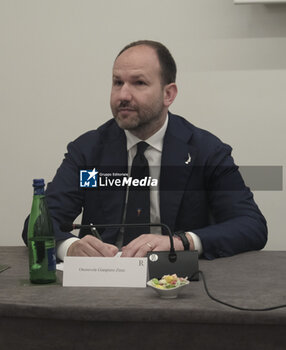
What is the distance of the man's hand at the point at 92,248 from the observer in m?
1.42

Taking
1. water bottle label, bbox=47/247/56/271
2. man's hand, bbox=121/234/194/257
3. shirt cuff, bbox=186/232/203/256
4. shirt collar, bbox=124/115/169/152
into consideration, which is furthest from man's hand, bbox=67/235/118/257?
shirt collar, bbox=124/115/169/152

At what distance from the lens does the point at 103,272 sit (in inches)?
49.3

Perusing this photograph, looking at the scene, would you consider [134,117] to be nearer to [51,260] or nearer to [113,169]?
[113,169]

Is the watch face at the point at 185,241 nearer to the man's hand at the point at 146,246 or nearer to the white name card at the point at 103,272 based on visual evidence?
the man's hand at the point at 146,246

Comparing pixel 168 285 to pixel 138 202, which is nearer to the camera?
pixel 168 285

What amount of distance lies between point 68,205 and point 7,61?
4.46ft

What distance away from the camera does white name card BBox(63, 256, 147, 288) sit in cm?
124

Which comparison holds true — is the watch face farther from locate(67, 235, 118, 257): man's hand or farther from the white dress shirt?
the white dress shirt

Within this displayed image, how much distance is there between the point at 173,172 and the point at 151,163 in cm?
10

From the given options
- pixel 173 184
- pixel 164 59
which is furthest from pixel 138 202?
pixel 164 59

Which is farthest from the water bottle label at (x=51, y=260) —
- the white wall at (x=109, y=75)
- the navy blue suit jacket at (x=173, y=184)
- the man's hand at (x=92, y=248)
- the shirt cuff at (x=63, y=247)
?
the white wall at (x=109, y=75)

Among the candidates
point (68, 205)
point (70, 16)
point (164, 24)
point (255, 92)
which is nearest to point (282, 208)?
A: point (255, 92)

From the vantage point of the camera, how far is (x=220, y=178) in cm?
197

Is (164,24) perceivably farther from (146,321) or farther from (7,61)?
(146,321)
